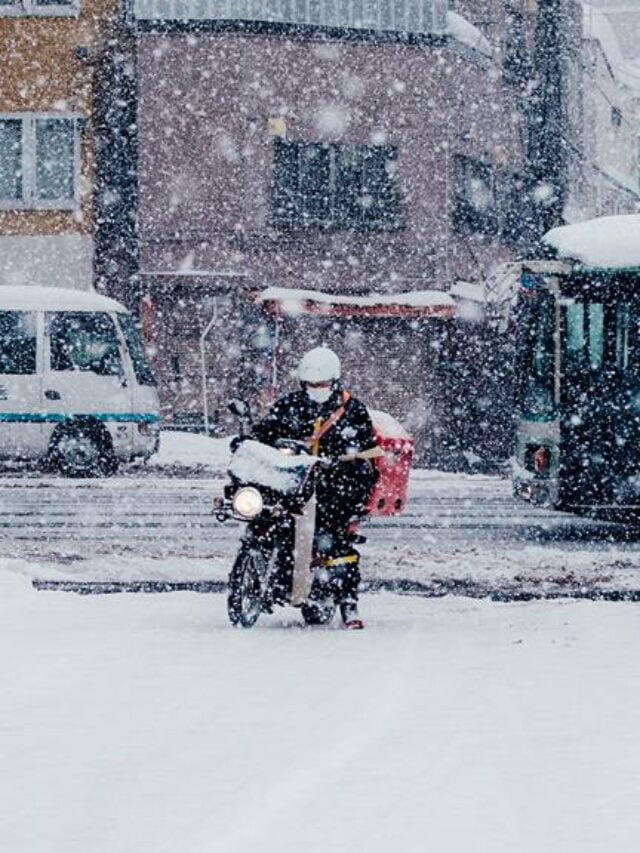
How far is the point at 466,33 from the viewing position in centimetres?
3616

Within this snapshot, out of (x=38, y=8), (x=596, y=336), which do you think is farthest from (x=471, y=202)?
(x=596, y=336)

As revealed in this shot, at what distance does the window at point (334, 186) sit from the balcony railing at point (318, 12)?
2.42 metres

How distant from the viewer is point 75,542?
55.7 ft

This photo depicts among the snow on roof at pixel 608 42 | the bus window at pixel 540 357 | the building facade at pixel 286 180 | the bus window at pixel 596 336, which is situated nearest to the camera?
the bus window at pixel 596 336

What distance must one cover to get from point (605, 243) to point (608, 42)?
31105 millimetres

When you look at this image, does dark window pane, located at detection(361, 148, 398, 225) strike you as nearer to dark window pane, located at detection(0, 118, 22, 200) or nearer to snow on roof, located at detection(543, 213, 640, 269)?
dark window pane, located at detection(0, 118, 22, 200)

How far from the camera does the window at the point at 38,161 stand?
34875 millimetres

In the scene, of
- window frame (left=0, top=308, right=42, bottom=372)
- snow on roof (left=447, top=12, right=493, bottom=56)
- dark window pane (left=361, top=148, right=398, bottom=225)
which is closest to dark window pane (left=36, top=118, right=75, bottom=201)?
dark window pane (left=361, top=148, right=398, bottom=225)

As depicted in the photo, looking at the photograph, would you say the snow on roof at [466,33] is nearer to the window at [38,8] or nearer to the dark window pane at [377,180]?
the dark window pane at [377,180]

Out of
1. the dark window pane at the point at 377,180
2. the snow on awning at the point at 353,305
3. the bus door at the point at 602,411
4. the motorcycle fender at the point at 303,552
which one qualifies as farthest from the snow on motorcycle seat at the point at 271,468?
the dark window pane at the point at 377,180

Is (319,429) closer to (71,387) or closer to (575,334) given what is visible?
(575,334)

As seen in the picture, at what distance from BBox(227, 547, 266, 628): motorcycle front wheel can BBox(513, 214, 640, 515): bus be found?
24.0 feet

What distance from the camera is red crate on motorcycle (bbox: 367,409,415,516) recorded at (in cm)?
1888

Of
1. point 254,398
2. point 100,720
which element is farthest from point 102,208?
point 100,720
